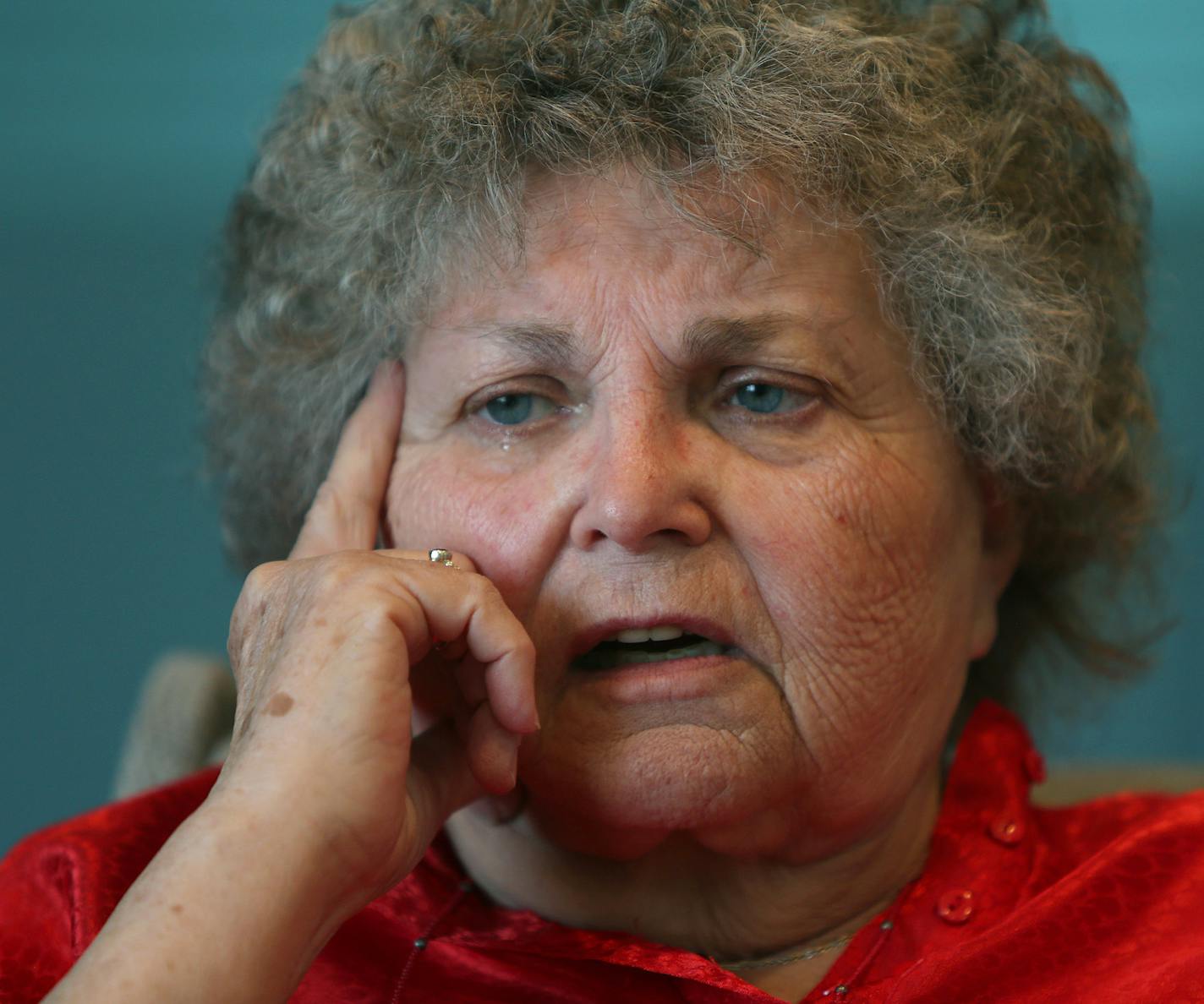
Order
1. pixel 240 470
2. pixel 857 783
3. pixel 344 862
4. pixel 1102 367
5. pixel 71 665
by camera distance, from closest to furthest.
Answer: pixel 344 862, pixel 857 783, pixel 1102 367, pixel 240 470, pixel 71 665

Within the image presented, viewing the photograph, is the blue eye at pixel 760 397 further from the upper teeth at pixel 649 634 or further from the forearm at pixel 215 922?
the forearm at pixel 215 922

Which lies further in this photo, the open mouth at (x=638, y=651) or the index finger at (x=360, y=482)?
the index finger at (x=360, y=482)

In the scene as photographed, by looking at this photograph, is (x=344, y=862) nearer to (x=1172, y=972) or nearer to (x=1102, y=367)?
(x=1172, y=972)

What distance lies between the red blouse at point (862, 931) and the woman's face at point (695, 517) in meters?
0.15

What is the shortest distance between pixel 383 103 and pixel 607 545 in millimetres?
599

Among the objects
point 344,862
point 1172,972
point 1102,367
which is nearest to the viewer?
point 344,862

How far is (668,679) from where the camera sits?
146cm

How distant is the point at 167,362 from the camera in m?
2.99

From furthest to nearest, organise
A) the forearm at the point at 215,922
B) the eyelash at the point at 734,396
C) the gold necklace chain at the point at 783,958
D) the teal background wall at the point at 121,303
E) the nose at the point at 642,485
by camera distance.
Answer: the teal background wall at the point at 121,303 < the gold necklace chain at the point at 783,958 < the eyelash at the point at 734,396 < the nose at the point at 642,485 < the forearm at the point at 215,922

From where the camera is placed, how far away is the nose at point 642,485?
56.0 inches

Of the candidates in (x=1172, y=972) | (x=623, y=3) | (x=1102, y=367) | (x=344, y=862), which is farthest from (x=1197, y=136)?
(x=344, y=862)

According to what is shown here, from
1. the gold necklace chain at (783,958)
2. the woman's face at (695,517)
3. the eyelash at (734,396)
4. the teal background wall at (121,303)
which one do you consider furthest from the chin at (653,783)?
the teal background wall at (121,303)

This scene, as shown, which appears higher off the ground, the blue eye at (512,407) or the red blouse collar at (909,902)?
the blue eye at (512,407)

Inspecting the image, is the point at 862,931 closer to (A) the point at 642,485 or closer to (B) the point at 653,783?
(B) the point at 653,783
